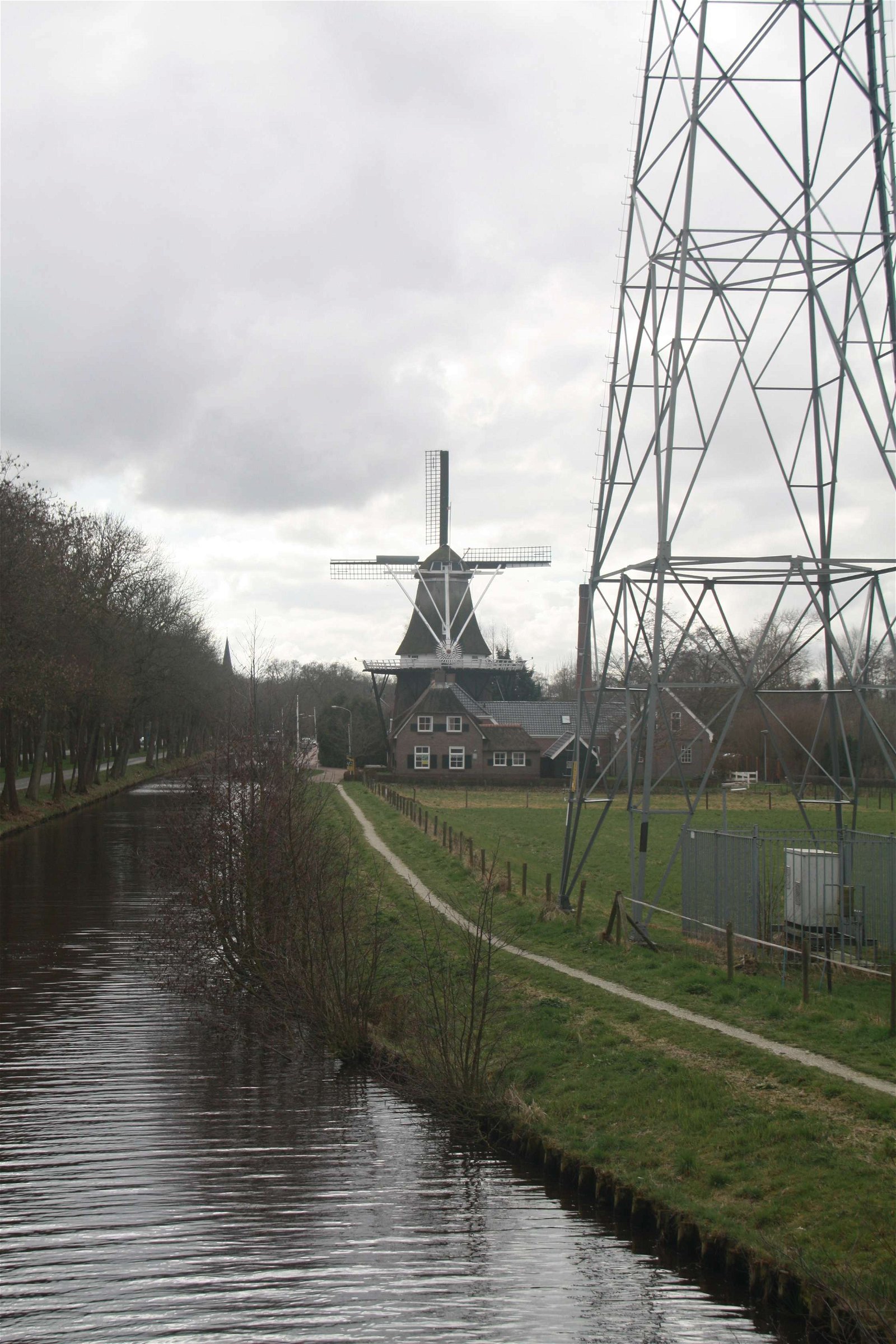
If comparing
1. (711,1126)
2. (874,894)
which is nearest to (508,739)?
(874,894)

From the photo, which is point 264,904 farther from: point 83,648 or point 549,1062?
point 83,648

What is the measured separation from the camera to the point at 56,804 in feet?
172

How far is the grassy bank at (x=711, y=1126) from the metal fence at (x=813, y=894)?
239 centimetres

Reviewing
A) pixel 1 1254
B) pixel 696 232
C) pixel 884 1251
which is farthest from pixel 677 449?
pixel 1 1254

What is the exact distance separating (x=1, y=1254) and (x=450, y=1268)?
3421 mm

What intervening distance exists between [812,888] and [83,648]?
134 feet

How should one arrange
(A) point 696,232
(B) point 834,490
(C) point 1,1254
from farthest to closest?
(B) point 834,490, (A) point 696,232, (C) point 1,1254

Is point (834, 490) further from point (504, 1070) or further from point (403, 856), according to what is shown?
point (403, 856)

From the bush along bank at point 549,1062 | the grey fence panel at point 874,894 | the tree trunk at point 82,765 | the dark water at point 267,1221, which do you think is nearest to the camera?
the dark water at point 267,1221

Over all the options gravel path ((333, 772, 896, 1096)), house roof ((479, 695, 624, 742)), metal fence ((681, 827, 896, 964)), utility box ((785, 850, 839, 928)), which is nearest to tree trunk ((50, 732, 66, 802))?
house roof ((479, 695, 624, 742))

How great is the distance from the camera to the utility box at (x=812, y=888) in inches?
664

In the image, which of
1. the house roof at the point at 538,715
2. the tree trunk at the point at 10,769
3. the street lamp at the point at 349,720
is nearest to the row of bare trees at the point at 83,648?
the tree trunk at the point at 10,769

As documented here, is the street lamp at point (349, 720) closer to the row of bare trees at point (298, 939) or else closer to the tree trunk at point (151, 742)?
the tree trunk at point (151, 742)

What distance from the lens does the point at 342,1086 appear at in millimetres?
13898
